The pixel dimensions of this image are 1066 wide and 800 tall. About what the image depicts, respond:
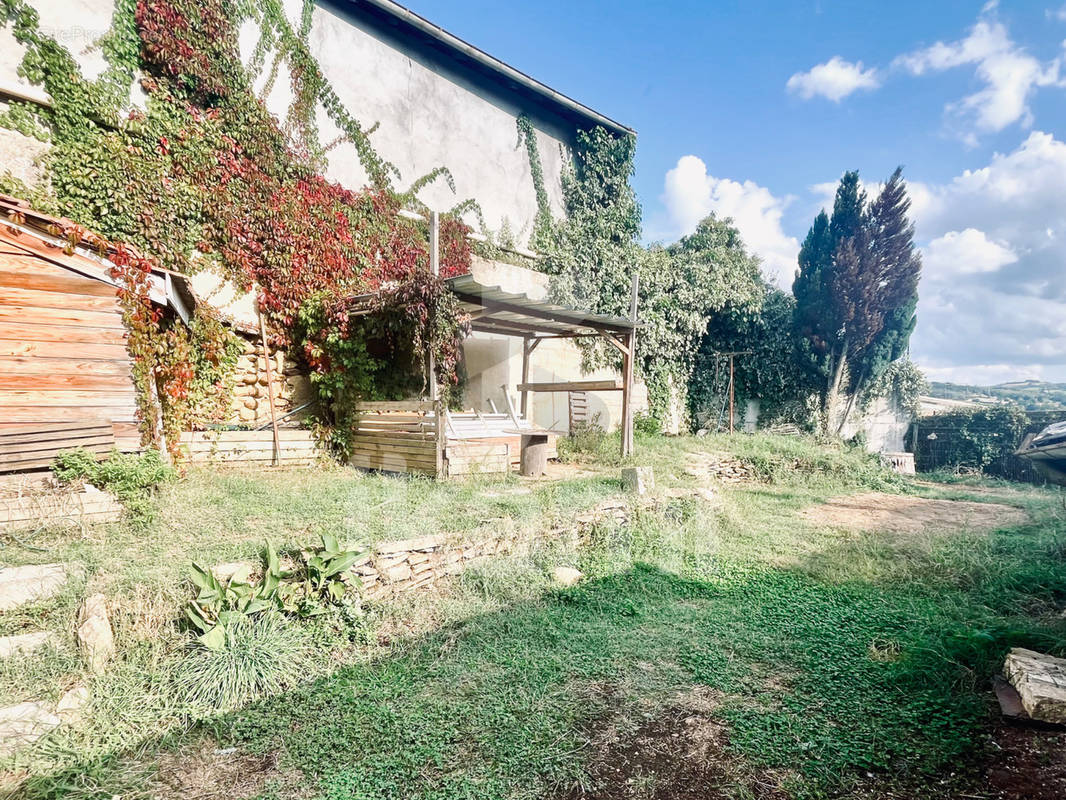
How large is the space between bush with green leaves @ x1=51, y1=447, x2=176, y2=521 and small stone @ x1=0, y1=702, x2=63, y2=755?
80.4 inches

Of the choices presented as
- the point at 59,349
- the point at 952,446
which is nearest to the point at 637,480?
the point at 59,349

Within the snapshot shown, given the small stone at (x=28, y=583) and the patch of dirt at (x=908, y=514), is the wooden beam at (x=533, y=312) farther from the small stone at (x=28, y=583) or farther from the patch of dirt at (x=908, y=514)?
the small stone at (x=28, y=583)

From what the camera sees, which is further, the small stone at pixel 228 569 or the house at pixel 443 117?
the house at pixel 443 117

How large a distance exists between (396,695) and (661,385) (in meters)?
12.5

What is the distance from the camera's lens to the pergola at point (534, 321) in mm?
6699

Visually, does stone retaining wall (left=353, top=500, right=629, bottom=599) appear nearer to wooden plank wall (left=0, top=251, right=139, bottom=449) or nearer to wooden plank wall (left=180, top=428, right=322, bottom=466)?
wooden plank wall (left=0, top=251, right=139, bottom=449)

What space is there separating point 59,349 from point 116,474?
4.38ft

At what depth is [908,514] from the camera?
7363mm

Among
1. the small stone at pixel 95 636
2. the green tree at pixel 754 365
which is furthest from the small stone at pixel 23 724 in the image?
the green tree at pixel 754 365

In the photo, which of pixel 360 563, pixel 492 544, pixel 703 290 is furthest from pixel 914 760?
pixel 703 290

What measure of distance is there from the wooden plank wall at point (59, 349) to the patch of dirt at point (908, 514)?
8.44m

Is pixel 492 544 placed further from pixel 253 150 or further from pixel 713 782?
pixel 253 150

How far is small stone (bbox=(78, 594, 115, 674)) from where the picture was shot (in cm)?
280

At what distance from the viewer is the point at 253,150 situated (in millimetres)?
8023
